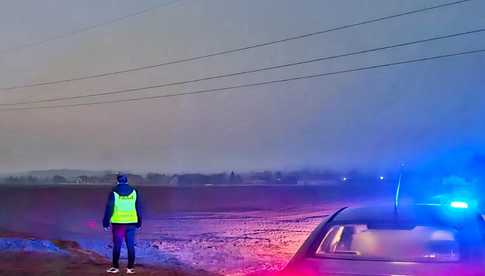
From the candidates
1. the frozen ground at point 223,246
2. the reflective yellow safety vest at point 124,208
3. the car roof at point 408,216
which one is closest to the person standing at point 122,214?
the reflective yellow safety vest at point 124,208

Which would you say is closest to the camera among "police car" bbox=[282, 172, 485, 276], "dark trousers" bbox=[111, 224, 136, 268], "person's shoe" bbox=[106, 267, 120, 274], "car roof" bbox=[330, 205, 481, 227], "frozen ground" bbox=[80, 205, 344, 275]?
"police car" bbox=[282, 172, 485, 276]

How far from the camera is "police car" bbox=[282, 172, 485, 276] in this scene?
4.14 metres

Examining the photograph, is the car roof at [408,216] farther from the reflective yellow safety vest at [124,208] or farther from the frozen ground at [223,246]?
the frozen ground at [223,246]

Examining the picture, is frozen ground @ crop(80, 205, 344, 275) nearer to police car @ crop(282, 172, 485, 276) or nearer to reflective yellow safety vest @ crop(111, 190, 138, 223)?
reflective yellow safety vest @ crop(111, 190, 138, 223)

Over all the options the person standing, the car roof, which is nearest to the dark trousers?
the person standing

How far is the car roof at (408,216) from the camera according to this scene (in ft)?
15.8

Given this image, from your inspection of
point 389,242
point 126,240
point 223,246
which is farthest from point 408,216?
point 223,246

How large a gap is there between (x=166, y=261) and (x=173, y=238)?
6969 mm

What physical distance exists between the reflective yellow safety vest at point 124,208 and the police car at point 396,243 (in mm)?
5525

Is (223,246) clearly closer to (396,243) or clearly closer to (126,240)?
(126,240)

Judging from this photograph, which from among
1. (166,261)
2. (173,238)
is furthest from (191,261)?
(173,238)

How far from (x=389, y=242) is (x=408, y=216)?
1.25 feet

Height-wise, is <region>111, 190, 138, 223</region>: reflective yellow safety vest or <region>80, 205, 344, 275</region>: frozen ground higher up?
<region>111, 190, 138, 223</region>: reflective yellow safety vest

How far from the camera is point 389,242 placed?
5.20 m
